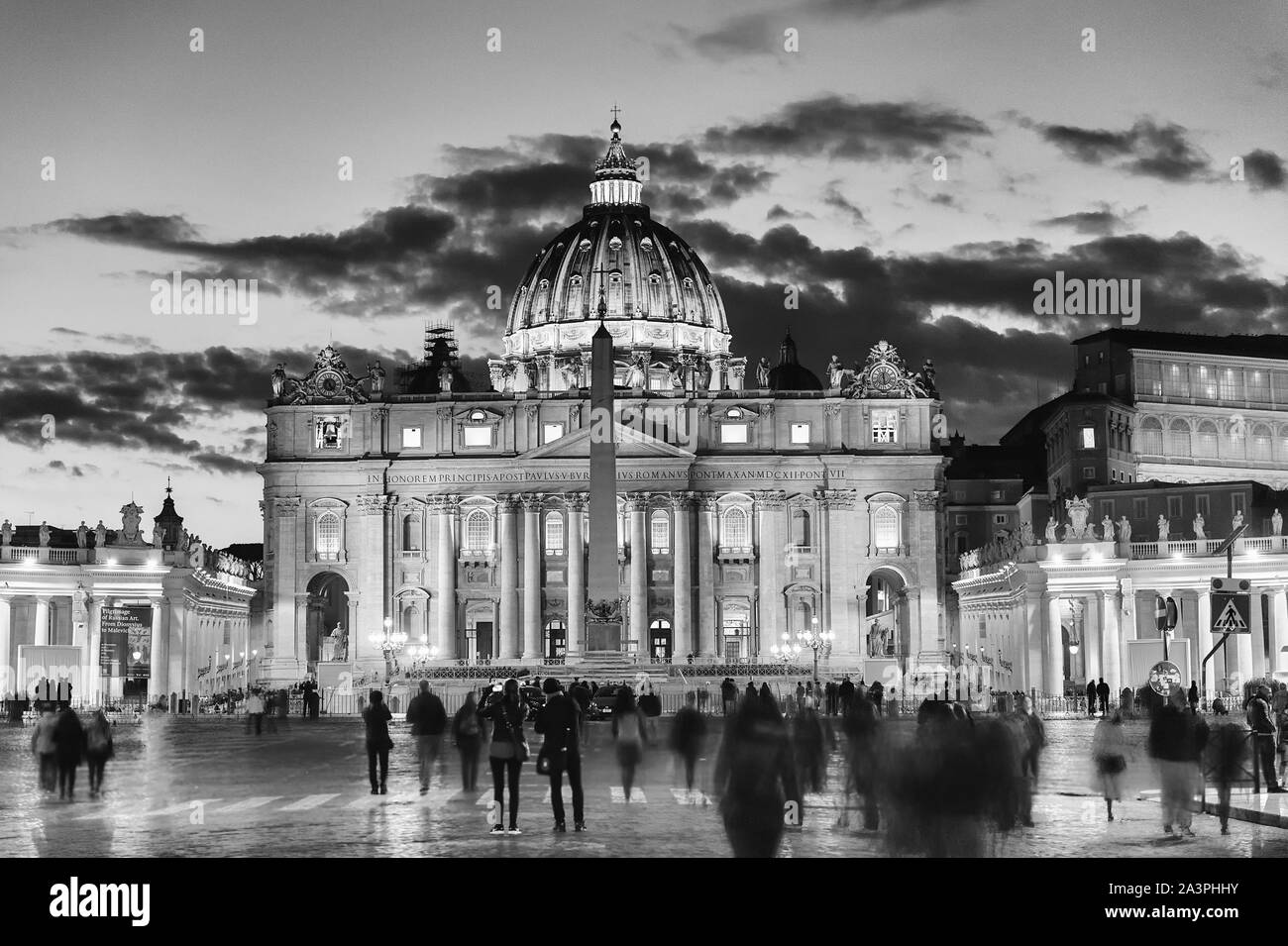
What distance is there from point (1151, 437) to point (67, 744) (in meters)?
109

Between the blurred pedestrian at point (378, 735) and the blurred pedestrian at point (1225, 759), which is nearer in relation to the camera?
the blurred pedestrian at point (1225, 759)

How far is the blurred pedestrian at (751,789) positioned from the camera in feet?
65.0

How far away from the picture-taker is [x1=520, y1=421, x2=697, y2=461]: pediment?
117250mm

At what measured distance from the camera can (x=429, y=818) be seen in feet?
96.3

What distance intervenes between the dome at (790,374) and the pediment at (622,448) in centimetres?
3437

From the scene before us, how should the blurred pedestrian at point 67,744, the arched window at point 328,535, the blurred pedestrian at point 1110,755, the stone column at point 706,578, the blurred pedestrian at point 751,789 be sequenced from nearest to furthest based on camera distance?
the blurred pedestrian at point 751,789 → the blurred pedestrian at point 1110,755 → the blurred pedestrian at point 67,744 → the stone column at point 706,578 → the arched window at point 328,535

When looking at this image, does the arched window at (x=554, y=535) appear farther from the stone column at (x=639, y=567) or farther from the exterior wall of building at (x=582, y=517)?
the stone column at (x=639, y=567)

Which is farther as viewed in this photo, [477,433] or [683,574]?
[477,433]

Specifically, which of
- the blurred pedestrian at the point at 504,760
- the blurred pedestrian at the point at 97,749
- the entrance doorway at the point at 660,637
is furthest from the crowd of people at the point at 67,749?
the entrance doorway at the point at 660,637

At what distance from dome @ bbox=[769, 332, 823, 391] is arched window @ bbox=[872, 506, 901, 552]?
1307 inches

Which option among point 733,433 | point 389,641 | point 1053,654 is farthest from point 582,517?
point 1053,654

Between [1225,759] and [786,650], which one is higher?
[786,650]

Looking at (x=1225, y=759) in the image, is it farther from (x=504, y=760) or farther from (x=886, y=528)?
(x=886, y=528)

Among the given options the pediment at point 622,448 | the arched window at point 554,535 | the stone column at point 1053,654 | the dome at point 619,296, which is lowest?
the stone column at point 1053,654
